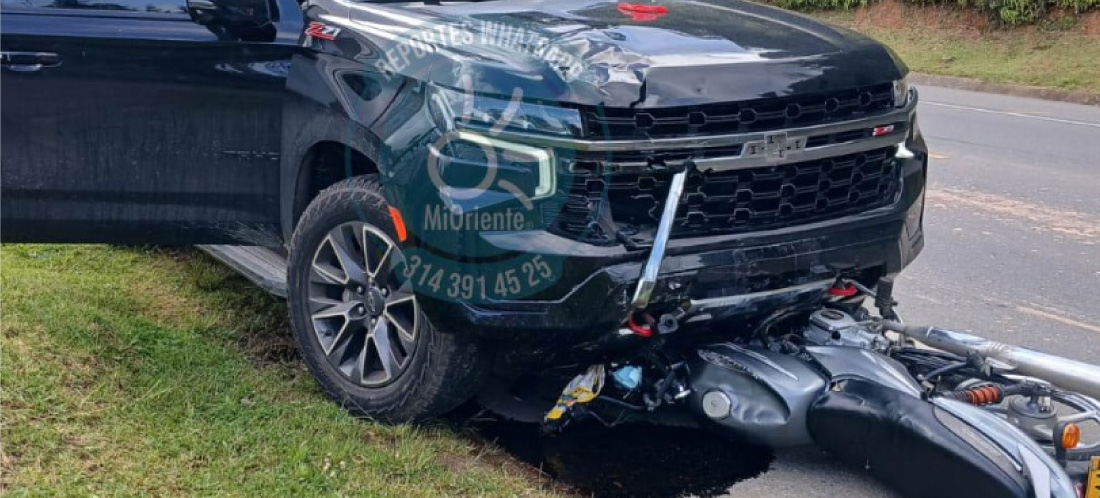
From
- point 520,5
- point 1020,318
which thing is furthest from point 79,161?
point 1020,318

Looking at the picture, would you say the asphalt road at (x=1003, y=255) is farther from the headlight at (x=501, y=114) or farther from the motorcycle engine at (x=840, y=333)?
the headlight at (x=501, y=114)

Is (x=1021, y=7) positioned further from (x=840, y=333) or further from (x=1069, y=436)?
(x=1069, y=436)

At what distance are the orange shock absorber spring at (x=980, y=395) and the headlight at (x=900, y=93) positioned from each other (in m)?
1.08

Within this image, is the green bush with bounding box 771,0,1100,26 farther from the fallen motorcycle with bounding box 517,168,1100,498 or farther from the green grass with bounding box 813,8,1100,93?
the fallen motorcycle with bounding box 517,168,1100,498

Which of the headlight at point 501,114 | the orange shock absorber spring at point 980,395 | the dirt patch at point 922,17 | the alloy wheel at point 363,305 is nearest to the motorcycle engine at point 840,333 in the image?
the orange shock absorber spring at point 980,395

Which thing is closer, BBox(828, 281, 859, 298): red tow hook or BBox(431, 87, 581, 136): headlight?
BBox(431, 87, 581, 136): headlight

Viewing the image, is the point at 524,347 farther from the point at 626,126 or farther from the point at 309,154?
the point at 309,154

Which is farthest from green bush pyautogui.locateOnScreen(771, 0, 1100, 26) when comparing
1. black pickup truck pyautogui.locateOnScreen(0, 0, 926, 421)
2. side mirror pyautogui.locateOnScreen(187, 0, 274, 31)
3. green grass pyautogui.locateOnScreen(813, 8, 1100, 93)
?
side mirror pyautogui.locateOnScreen(187, 0, 274, 31)

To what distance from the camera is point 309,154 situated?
4.40 metres

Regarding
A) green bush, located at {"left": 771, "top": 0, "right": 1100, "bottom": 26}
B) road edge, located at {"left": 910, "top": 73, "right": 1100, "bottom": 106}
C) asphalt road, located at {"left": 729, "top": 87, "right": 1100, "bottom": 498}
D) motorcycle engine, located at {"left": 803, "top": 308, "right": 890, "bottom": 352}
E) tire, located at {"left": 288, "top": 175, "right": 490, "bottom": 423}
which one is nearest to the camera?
tire, located at {"left": 288, "top": 175, "right": 490, "bottom": 423}

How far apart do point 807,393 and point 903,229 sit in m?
0.89

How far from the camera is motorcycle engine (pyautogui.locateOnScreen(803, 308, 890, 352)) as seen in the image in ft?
13.6

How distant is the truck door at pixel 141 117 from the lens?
429 cm

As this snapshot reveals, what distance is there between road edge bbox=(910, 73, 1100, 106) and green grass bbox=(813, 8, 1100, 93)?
0.58ft
